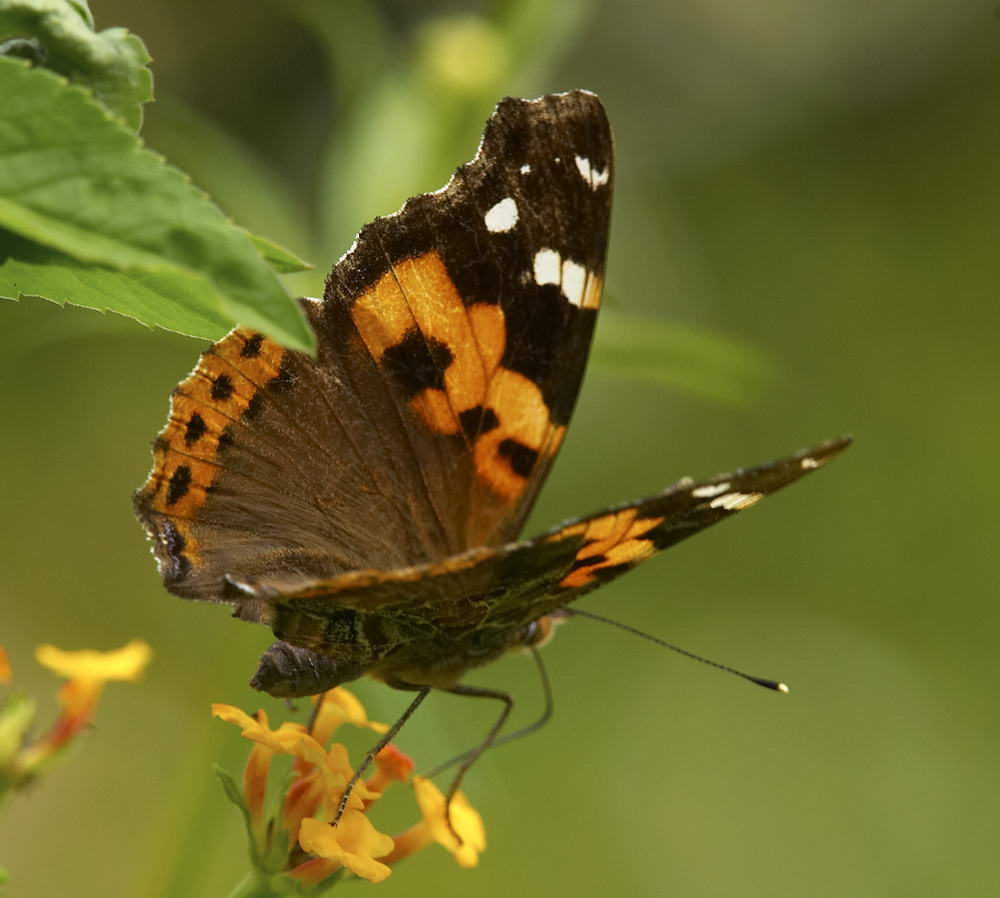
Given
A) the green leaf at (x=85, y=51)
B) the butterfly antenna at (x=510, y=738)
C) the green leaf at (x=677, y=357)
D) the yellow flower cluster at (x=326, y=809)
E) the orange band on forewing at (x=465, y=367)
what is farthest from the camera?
the green leaf at (x=677, y=357)

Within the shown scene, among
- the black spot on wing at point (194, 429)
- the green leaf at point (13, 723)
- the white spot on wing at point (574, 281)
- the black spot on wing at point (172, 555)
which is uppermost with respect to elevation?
the white spot on wing at point (574, 281)

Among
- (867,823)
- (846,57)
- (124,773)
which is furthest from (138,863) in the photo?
(846,57)

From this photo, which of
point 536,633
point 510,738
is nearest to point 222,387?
point 536,633

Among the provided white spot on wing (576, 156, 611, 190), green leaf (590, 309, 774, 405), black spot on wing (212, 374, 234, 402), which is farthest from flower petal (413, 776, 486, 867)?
green leaf (590, 309, 774, 405)

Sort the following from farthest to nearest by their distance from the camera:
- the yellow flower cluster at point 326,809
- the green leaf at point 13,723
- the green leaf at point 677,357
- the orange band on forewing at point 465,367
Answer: the green leaf at point 677,357, the orange band on forewing at point 465,367, the yellow flower cluster at point 326,809, the green leaf at point 13,723

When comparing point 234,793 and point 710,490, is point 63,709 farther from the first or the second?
point 710,490

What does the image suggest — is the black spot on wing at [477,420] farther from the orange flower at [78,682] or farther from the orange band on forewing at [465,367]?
the orange flower at [78,682]

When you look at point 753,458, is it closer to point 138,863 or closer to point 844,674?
point 844,674

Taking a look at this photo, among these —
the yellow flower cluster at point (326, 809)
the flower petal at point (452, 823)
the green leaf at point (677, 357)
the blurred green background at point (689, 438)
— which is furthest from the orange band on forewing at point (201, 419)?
the green leaf at point (677, 357)
